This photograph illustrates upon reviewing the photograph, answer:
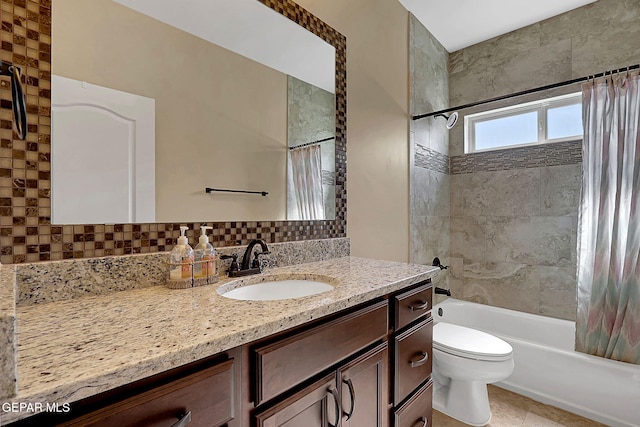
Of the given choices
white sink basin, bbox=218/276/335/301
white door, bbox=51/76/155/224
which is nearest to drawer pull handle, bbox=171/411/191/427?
white sink basin, bbox=218/276/335/301

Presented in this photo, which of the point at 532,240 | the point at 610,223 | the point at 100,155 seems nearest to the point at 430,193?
the point at 532,240

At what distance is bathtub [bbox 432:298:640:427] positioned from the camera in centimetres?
164

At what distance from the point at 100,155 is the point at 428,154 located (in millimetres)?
2326

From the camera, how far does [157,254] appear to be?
99 cm

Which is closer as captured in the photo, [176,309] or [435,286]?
[176,309]

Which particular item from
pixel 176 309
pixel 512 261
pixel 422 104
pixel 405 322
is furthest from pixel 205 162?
pixel 512 261

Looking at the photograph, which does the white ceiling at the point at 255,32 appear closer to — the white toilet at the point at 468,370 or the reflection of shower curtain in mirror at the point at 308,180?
the reflection of shower curtain in mirror at the point at 308,180

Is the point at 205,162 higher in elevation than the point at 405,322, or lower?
higher

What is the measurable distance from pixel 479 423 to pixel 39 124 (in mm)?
2418

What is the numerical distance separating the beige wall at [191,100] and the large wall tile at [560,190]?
220 centimetres

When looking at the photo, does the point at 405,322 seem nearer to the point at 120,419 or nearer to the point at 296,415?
the point at 296,415

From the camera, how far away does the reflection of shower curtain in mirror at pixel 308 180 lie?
1486 mm

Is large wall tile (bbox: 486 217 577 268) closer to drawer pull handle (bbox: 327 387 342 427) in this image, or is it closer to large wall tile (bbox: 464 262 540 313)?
large wall tile (bbox: 464 262 540 313)

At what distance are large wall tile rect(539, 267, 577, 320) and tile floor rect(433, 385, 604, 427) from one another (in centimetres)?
76
